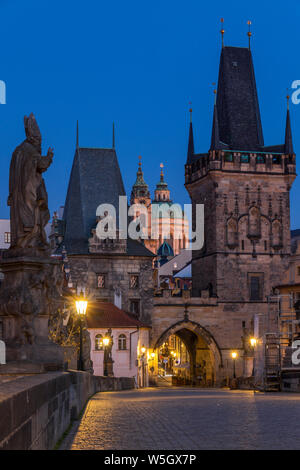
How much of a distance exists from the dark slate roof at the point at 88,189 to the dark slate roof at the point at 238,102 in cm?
1164

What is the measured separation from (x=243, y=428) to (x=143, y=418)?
10.2ft

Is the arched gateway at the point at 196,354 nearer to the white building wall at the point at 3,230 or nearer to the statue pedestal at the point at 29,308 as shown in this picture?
the white building wall at the point at 3,230

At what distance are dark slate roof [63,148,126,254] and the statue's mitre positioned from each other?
199ft

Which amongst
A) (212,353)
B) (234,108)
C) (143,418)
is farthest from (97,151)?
(143,418)

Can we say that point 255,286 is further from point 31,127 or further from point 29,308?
point 29,308

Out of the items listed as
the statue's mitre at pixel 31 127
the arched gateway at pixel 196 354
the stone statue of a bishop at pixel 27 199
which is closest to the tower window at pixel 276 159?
the arched gateway at pixel 196 354

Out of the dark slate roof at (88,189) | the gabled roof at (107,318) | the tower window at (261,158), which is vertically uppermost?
the tower window at (261,158)

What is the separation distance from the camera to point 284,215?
80.3 metres

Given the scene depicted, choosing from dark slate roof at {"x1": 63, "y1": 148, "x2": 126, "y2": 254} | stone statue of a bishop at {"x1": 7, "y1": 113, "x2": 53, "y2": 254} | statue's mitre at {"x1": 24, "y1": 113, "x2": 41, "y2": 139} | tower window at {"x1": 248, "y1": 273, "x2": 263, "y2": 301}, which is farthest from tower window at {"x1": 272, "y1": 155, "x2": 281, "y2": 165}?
stone statue of a bishop at {"x1": 7, "y1": 113, "x2": 53, "y2": 254}

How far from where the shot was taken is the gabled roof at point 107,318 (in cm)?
6378

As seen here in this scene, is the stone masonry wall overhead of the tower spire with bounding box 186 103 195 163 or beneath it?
beneath

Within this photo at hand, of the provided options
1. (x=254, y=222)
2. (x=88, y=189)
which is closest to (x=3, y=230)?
(x=88, y=189)

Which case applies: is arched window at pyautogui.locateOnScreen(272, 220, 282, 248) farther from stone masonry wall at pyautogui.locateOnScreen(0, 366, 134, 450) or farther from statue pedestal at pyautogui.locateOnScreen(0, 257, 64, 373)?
stone masonry wall at pyautogui.locateOnScreen(0, 366, 134, 450)

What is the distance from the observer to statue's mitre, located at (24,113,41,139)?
47.8 ft
